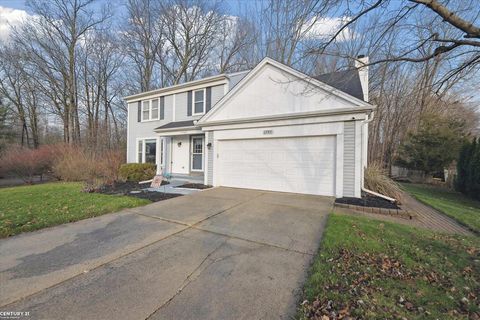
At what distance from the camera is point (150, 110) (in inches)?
591

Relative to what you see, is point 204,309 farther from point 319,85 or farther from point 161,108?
point 161,108

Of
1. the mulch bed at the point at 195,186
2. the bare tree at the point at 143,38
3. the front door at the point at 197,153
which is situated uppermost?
the bare tree at the point at 143,38

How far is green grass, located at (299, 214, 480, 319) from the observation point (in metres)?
2.28

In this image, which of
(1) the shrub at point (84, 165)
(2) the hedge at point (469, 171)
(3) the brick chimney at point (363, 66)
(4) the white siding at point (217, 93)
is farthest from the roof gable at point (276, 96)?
(2) the hedge at point (469, 171)

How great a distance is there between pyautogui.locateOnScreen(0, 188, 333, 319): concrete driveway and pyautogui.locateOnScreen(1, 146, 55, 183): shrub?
39.1 feet

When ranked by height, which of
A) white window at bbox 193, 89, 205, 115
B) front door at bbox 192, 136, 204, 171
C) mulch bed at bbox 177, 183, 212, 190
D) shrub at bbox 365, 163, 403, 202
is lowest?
mulch bed at bbox 177, 183, 212, 190

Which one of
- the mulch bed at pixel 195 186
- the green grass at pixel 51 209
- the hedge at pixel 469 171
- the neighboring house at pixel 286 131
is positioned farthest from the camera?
the mulch bed at pixel 195 186

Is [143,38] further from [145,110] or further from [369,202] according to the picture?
[369,202]

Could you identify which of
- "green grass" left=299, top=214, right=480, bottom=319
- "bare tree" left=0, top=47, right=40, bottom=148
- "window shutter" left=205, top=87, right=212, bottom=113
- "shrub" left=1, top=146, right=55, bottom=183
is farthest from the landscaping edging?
"bare tree" left=0, top=47, right=40, bottom=148

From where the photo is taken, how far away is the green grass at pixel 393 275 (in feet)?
7.47

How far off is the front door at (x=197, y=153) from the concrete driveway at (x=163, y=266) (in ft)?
23.1

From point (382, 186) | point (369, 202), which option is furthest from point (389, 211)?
point (382, 186)

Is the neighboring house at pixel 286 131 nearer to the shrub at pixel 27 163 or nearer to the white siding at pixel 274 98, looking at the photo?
the white siding at pixel 274 98

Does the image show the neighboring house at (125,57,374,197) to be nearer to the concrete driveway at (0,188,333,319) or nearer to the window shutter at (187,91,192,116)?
the window shutter at (187,91,192,116)
